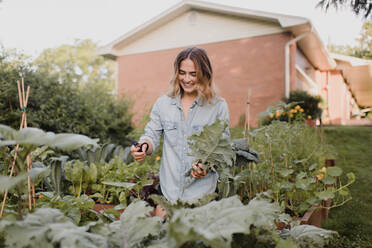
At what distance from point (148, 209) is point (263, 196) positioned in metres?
0.46

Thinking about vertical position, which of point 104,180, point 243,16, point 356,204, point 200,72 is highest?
point 243,16

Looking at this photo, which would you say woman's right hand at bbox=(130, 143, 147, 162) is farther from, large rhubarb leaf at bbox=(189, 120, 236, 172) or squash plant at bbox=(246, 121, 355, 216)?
squash plant at bbox=(246, 121, 355, 216)

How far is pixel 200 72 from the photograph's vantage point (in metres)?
2.07

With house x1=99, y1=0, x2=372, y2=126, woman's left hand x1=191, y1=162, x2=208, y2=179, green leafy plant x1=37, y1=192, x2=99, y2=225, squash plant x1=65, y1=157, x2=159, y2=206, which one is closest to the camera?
green leafy plant x1=37, y1=192, x2=99, y2=225

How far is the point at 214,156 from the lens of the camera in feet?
4.79

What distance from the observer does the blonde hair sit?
6.72ft

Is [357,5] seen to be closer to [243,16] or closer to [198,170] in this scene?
[198,170]

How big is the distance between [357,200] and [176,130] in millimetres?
2593

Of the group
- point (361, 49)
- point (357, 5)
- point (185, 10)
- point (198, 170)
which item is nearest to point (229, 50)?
point (185, 10)

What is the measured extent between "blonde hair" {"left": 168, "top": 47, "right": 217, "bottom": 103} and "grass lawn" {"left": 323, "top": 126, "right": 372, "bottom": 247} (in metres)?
1.54

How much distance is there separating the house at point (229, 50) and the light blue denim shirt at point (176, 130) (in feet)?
22.9

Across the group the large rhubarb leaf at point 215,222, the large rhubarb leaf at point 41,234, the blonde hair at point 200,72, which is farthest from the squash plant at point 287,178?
the large rhubarb leaf at point 41,234

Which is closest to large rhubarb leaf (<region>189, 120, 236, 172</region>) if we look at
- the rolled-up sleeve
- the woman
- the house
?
the woman

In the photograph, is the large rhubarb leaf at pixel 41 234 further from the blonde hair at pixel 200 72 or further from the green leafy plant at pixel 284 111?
the green leafy plant at pixel 284 111
